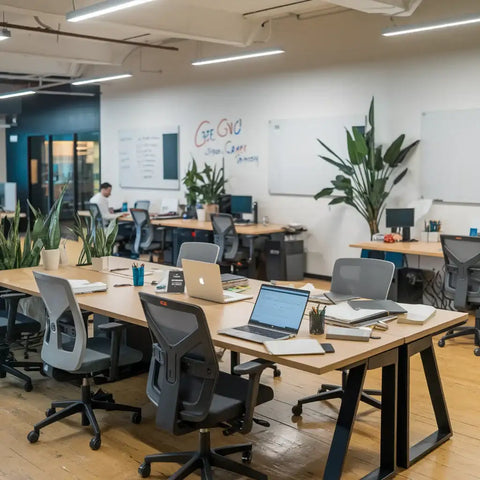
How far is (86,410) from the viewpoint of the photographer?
3.80m

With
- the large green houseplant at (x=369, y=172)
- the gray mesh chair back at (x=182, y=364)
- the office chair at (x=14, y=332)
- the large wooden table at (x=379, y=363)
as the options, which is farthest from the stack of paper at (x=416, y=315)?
the large green houseplant at (x=369, y=172)

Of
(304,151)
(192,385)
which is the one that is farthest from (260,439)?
(304,151)

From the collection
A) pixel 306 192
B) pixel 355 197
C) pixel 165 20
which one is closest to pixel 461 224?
pixel 355 197

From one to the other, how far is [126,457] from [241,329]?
94 centimetres

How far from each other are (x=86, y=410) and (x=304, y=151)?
5.65 metres

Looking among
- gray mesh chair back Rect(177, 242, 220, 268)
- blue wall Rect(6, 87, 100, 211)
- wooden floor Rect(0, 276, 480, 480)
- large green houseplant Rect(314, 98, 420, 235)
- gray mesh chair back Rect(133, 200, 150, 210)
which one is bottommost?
wooden floor Rect(0, 276, 480, 480)

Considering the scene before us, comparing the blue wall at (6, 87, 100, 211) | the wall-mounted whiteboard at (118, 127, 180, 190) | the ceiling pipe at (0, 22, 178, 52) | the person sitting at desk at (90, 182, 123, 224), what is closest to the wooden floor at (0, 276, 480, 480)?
the ceiling pipe at (0, 22, 178, 52)

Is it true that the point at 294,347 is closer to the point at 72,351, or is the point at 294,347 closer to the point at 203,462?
the point at 203,462

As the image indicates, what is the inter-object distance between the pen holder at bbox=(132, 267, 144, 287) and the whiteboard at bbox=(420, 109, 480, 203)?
161 inches

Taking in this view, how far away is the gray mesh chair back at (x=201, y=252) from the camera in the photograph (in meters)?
5.10

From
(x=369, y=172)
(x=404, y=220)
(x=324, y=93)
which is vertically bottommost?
(x=404, y=220)

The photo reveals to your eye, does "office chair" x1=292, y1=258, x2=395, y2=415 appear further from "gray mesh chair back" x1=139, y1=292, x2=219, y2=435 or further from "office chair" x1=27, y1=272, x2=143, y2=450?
"gray mesh chair back" x1=139, y1=292, x2=219, y2=435

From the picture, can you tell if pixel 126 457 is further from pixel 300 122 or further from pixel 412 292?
pixel 300 122

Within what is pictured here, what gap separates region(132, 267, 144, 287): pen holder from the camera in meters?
4.52
